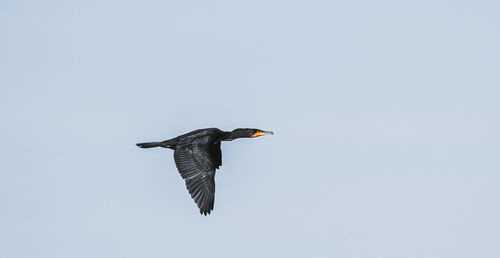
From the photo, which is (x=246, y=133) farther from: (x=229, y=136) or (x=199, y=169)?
(x=199, y=169)

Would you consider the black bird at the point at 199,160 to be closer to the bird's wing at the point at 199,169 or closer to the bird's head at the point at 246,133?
the bird's wing at the point at 199,169

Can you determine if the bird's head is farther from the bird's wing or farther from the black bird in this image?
the bird's wing

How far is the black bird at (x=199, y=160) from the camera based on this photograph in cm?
6738

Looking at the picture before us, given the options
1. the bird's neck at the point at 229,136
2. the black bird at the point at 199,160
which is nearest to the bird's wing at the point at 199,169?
the black bird at the point at 199,160

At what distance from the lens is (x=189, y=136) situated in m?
68.4

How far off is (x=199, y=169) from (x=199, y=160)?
1.10 ft

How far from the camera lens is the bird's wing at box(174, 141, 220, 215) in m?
67.3

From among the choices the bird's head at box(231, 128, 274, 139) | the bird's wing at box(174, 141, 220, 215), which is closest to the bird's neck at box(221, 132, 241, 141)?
the bird's head at box(231, 128, 274, 139)

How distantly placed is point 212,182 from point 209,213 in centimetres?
133

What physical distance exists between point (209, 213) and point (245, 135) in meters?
4.72

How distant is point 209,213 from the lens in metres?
66.9

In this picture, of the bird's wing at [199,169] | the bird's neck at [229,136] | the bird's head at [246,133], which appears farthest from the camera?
the bird's head at [246,133]

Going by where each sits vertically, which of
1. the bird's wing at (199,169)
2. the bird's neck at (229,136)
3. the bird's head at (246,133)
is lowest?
the bird's wing at (199,169)

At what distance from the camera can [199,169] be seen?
6769 cm
